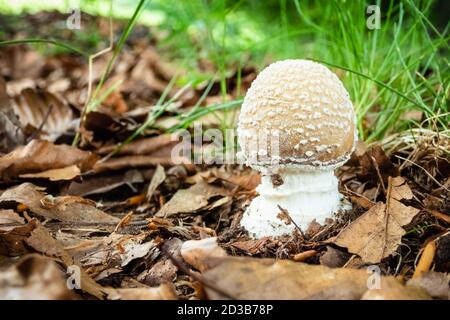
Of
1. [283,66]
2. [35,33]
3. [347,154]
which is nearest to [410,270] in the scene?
[347,154]

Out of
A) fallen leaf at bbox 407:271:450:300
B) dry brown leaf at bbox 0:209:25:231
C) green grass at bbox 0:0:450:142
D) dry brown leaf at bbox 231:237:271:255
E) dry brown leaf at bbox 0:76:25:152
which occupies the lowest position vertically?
dry brown leaf at bbox 231:237:271:255

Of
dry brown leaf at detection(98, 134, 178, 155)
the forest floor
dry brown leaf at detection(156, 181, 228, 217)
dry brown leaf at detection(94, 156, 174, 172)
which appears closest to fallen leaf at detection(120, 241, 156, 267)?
the forest floor

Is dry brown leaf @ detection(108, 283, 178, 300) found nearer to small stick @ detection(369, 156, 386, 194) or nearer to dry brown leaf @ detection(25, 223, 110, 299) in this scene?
dry brown leaf @ detection(25, 223, 110, 299)

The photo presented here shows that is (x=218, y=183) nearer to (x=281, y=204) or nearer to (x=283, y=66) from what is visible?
(x=281, y=204)

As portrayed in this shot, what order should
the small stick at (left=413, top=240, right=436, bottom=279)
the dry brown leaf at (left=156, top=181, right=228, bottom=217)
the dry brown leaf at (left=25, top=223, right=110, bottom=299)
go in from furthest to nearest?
the dry brown leaf at (left=156, top=181, right=228, bottom=217) < the dry brown leaf at (left=25, top=223, right=110, bottom=299) < the small stick at (left=413, top=240, right=436, bottom=279)

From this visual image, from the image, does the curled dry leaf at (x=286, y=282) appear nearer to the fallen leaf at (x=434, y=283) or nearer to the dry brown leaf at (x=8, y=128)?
the fallen leaf at (x=434, y=283)

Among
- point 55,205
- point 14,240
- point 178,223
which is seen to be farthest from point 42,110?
point 14,240
